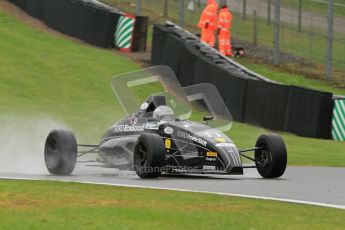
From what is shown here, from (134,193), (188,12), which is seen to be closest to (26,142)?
(134,193)

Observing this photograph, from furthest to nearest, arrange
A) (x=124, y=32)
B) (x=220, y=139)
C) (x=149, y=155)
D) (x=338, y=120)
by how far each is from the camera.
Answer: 1. (x=124, y=32)
2. (x=338, y=120)
3. (x=220, y=139)
4. (x=149, y=155)

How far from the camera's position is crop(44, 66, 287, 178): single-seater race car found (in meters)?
14.8

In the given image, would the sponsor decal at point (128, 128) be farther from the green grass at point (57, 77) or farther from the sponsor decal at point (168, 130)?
the green grass at point (57, 77)

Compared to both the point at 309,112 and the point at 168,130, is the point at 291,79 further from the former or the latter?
the point at 168,130

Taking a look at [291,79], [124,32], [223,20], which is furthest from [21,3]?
[291,79]

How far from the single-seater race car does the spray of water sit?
A: 3.60 feet

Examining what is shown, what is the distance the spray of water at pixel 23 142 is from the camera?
17.3 meters

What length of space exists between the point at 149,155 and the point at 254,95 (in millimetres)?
11768

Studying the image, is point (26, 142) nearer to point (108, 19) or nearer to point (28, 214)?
point (28, 214)

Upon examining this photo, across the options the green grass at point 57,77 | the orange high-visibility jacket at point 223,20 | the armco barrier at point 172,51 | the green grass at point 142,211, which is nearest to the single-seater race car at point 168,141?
the green grass at point 142,211

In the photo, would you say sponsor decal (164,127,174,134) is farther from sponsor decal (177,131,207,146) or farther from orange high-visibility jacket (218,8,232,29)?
orange high-visibility jacket (218,8,232,29)

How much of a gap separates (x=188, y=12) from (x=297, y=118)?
810 inches

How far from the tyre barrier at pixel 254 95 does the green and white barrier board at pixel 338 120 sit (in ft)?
0.41

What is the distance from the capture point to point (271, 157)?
1518 cm
